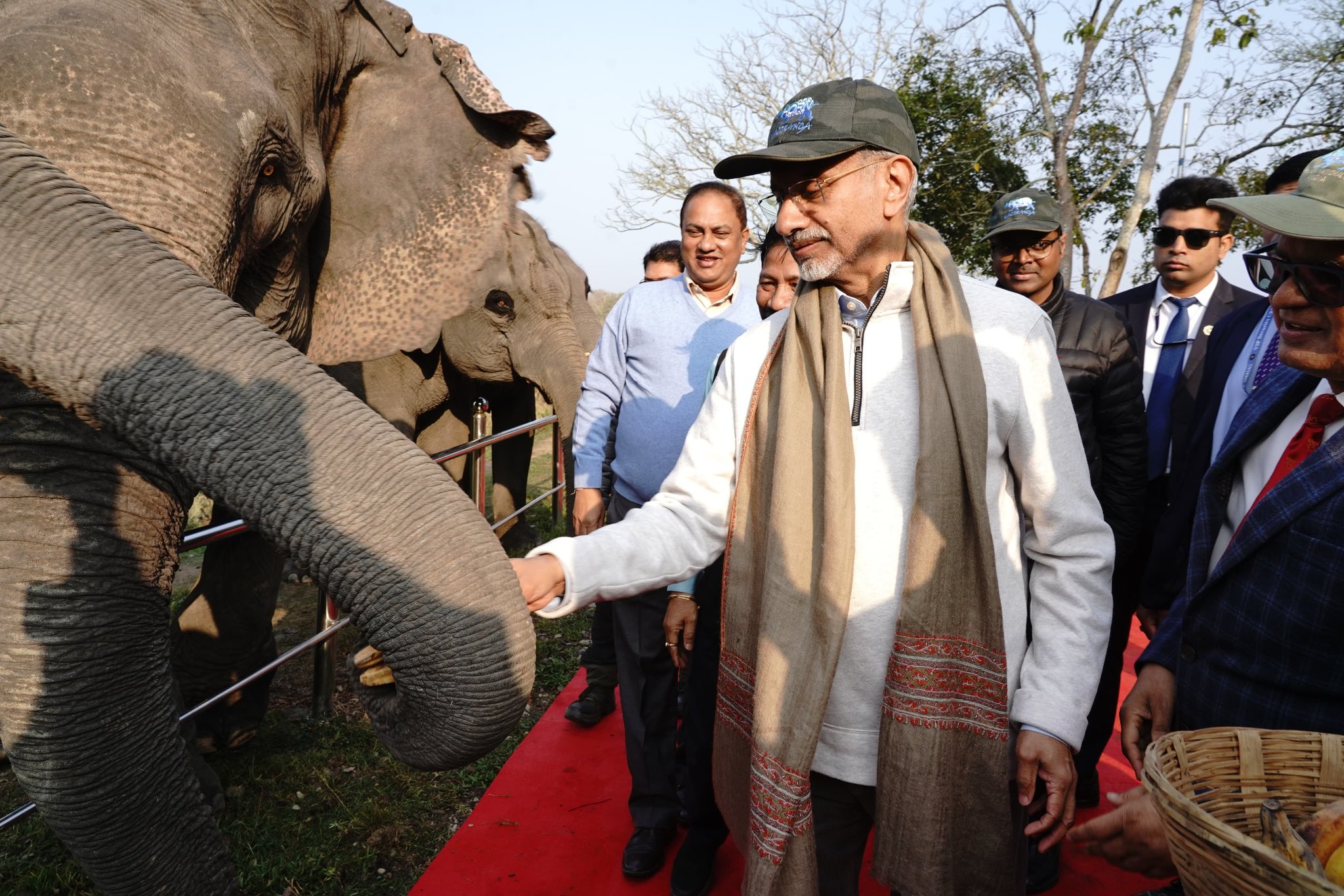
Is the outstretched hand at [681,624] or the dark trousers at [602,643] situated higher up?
the outstretched hand at [681,624]

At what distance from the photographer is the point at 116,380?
1796 millimetres

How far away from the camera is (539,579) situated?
5.81 ft

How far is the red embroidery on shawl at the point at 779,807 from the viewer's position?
69.8 inches

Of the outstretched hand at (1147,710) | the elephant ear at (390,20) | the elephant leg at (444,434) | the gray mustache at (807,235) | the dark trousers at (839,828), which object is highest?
the elephant ear at (390,20)

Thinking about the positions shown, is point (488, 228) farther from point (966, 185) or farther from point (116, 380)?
point (966, 185)

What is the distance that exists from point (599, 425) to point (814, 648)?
6.47ft

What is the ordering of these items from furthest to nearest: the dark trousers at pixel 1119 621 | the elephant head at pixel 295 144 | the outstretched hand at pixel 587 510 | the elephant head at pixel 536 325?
1. the elephant head at pixel 536 325
2. the outstretched hand at pixel 587 510
3. the dark trousers at pixel 1119 621
4. the elephant head at pixel 295 144

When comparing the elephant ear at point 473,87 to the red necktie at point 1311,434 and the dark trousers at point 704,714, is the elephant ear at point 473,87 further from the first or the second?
the red necktie at point 1311,434

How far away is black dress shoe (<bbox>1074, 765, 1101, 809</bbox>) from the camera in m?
3.31

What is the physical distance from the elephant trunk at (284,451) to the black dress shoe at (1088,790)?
2476 millimetres

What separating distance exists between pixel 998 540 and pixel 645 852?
1830 mm

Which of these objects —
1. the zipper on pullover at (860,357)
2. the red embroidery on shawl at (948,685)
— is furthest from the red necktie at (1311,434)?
the zipper on pullover at (860,357)

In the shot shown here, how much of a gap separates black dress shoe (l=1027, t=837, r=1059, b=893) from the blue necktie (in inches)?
63.5

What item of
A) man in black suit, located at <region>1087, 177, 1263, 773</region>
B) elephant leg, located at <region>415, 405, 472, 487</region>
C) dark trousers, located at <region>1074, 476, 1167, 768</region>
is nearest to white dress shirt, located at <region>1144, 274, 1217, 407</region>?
man in black suit, located at <region>1087, 177, 1263, 773</region>
